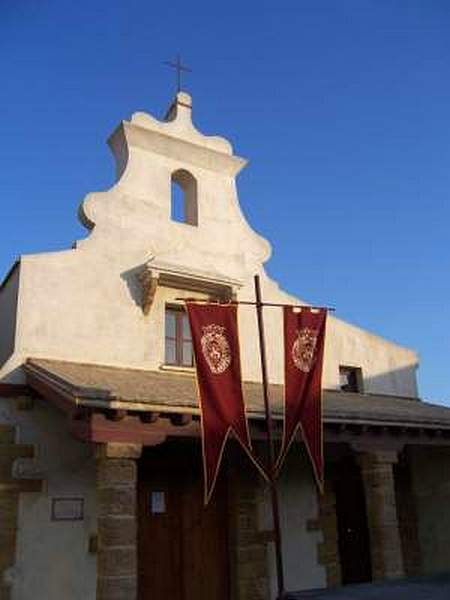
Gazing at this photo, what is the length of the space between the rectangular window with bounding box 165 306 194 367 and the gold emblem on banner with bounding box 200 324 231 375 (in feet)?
8.90

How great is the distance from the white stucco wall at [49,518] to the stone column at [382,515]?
4158mm

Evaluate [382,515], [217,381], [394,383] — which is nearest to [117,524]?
[217,381]

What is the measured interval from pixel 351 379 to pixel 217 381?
611cm

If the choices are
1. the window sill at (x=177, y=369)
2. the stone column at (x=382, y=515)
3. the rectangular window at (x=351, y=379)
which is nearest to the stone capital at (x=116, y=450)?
the window sill at (x=177, y=369)

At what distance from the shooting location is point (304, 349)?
30.9 ft

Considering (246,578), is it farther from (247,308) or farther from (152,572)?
(247,308)

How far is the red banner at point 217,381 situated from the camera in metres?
8.30

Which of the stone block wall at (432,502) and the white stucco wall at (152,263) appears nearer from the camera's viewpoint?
the white stucco wall at (152,263)

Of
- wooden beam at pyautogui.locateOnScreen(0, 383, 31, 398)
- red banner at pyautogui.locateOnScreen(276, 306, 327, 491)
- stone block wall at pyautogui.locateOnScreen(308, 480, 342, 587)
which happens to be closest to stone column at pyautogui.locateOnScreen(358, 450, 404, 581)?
red banner at pyautogui.locateOnScreen(276, 306, 327, 491)

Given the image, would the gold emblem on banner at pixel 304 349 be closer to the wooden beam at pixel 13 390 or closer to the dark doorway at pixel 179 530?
the dark doorway at pixel 179 530

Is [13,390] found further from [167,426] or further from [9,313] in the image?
[167,426]

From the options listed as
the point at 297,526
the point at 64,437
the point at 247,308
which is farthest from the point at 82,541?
the point at 247,308

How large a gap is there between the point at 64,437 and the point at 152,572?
8.69 feet

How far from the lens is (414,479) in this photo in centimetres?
1359
